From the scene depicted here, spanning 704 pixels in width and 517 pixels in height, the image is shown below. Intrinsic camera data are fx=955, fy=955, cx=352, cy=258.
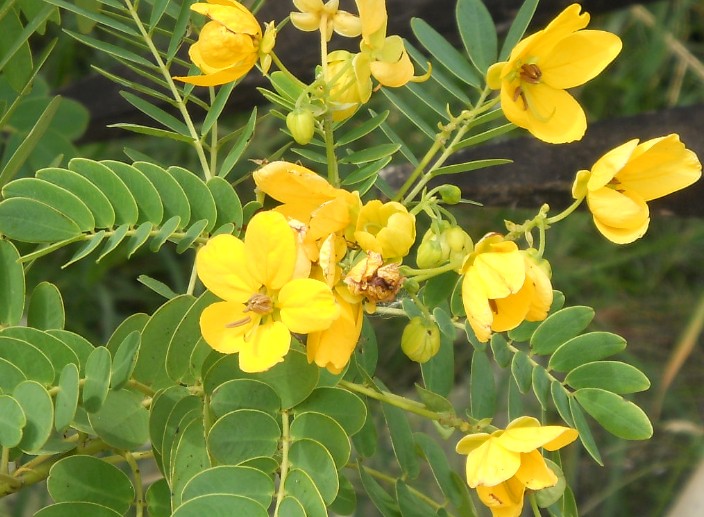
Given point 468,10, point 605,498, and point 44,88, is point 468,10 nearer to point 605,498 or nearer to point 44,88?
point 44,88

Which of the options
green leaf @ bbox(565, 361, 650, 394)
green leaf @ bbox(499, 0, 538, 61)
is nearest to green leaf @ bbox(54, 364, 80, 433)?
green leaf @ bbox(565, 361, 650, 394)

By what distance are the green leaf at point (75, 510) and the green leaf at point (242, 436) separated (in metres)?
0.12

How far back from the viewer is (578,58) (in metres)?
0.79

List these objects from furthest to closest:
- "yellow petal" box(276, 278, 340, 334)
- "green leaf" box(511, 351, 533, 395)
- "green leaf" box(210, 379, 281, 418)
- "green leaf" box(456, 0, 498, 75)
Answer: "green leaf" box(456, 0, 498, 75) < "green leaf" box(511, 351, 533, 395) < "green leaf" box(210, 379, 281, 418) < "yellow petal" box(276, 278, 340, 334)

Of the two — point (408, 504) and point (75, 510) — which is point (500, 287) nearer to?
point (408, 504)

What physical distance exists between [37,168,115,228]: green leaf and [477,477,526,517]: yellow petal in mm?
382

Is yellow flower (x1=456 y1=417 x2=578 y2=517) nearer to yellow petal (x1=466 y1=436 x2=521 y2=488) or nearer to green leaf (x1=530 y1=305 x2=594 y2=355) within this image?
yellow petal (x1=466 y1=436 x2=521 y2=488)

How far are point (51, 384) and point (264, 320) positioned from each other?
179mm

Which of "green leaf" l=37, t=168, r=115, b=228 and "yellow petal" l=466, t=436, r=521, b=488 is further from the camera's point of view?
"green leaf" l=37, t=168, r=115, b=228

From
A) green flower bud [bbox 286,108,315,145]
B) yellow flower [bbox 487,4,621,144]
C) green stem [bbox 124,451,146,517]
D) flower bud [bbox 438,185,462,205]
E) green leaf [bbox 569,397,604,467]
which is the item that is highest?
yellow flower [bbox 487,4,621,144]

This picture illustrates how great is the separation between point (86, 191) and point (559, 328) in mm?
442

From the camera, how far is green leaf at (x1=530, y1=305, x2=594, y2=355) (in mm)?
879

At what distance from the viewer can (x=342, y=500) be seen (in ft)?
2.81

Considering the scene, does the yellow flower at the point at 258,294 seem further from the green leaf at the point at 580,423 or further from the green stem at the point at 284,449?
the green leaf at the point at 580,423
